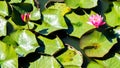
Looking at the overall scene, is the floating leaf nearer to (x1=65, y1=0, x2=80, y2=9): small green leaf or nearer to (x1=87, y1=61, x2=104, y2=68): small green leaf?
(x1=65, y1=0, x2=80, y2=9): small green leaf

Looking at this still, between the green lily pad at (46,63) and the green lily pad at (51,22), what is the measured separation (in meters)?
0.21

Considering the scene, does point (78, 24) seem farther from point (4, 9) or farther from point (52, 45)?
point (4, 9)

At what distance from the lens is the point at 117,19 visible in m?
2.65

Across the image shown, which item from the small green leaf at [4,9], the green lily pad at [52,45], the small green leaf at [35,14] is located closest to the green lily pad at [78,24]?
the green lily pad at [52,45]

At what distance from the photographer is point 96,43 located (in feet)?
8.11

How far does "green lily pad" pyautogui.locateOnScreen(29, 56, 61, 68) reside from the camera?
2336 millimetres

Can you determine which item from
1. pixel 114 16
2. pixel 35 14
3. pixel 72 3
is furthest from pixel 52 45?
pixel 114 16

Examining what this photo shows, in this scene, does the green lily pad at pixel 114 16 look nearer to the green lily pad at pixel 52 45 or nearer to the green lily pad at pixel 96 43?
the green lily pad at pixel 96 43

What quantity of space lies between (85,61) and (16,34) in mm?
548

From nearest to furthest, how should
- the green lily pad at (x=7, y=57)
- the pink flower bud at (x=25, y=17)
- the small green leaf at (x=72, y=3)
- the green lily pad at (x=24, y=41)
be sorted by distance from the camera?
the green lily pad at (x=7, y=57)
the green lily pad at (x=24, y=41)
the pink flower bud at (x=25, y=17)
the small green leaf at (x=72, y=3)

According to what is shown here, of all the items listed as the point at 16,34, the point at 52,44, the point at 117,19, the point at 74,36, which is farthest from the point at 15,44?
the point at 117,19

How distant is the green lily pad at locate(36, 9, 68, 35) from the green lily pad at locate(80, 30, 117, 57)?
18 centimetres

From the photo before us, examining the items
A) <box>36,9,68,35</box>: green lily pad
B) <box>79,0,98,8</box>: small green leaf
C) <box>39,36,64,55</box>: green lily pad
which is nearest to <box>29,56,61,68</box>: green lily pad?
<box>39,36,64,55</box>: green lily pad

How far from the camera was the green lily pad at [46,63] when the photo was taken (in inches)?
92.0
